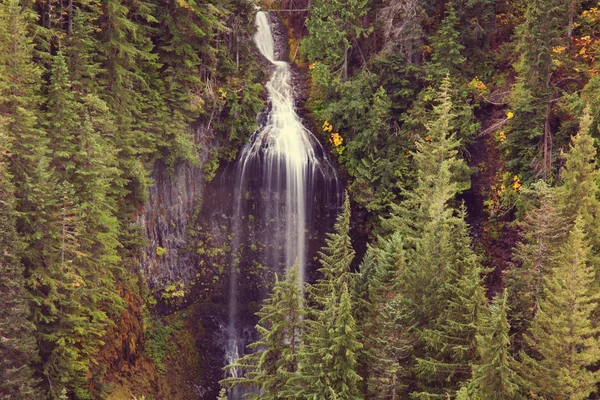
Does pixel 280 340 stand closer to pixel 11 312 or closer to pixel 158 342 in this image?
pixel 11 312

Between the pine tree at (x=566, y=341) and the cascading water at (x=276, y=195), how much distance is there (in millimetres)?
14931

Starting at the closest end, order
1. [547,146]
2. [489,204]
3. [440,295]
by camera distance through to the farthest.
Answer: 1. [440,295]
2. [547,146]
3. [489,204]

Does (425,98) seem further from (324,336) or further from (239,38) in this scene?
(324,336)

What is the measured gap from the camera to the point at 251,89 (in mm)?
31031

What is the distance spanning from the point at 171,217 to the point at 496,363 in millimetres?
17388

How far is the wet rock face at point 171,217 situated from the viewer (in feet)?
94.9

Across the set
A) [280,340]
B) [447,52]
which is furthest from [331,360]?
[447,52]

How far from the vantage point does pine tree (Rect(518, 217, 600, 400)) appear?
697 inches

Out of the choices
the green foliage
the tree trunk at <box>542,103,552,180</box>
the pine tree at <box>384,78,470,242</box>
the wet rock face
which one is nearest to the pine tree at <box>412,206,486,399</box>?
the pine tree at <box>384,78,470,242</box>

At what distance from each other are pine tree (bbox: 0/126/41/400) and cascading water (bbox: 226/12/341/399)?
1335 cm

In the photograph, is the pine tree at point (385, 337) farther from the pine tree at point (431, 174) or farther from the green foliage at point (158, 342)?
the green foliage at point (158, 342)

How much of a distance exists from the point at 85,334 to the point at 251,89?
14870 millimetres

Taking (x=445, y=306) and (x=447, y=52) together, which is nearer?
(x=445, y=306)

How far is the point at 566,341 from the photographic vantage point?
58.0 ft
